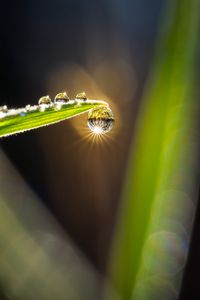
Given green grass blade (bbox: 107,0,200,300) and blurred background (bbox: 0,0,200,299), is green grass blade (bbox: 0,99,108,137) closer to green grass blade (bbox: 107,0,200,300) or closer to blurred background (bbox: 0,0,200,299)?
green grass blade (bbox: 107,0,200,300)

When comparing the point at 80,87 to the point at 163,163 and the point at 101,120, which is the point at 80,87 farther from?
the point at 101,120

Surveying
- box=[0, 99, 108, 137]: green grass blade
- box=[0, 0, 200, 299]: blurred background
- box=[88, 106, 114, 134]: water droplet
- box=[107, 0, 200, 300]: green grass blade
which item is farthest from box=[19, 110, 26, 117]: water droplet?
box=[0, 0, 200, 299]: blurred background

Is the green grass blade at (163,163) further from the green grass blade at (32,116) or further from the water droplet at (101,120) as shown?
the green grass blade at (32,116)

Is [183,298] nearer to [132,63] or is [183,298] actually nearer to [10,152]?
[10,152]

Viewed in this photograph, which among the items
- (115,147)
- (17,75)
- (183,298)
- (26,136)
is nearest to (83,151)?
(115,147)

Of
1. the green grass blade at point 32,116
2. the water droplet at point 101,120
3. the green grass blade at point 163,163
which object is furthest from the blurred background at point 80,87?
the green grass blade at point 32,116

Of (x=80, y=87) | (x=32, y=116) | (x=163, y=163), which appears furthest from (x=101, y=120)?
(x=80, y=87)

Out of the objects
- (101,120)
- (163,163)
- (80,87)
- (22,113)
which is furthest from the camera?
(80,87)
